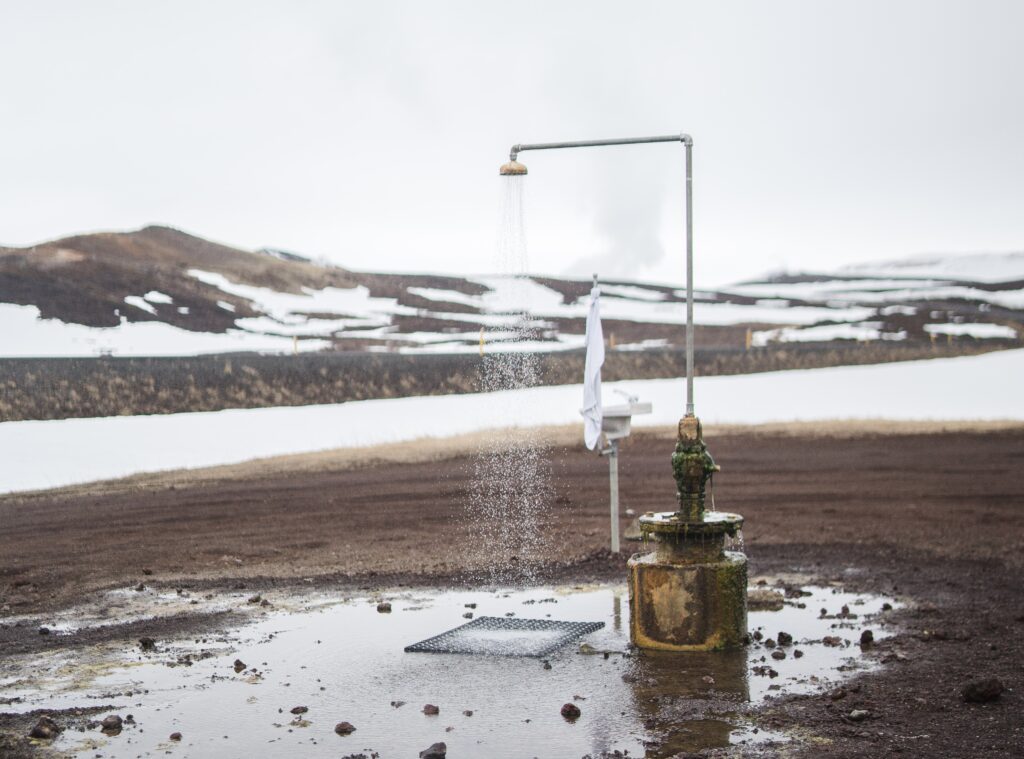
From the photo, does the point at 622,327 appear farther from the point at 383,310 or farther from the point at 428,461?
the point at 428,461

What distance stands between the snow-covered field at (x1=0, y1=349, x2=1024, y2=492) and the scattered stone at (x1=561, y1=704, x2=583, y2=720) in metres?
17.4

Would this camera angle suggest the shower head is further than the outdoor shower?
Yes

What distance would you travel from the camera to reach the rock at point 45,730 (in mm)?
7285

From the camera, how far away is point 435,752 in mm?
6812

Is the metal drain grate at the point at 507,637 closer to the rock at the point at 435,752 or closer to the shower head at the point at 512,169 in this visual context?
the rock at the point at 435,752

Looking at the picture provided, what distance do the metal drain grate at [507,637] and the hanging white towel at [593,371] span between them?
1.61 m

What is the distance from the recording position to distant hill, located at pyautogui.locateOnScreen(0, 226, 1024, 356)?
55031 millimetres

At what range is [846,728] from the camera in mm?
7137

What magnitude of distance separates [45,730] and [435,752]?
235cm

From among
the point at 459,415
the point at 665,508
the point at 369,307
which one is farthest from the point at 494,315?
the point at 665,508

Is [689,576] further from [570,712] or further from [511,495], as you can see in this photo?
[511,495]

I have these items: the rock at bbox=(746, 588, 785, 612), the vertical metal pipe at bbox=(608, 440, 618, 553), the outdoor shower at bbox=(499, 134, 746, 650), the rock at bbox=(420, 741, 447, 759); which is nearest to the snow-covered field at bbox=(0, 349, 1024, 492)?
the vertical metal pipe at bbox=(608, 440, 618, 553)

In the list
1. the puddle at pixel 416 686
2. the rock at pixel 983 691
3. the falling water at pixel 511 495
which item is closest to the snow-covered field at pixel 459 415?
the falling water at pixel 511 495

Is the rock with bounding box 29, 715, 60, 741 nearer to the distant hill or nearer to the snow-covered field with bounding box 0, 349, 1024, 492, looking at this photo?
the snow-covered field with bounding box 0, 349, 1024, 492
